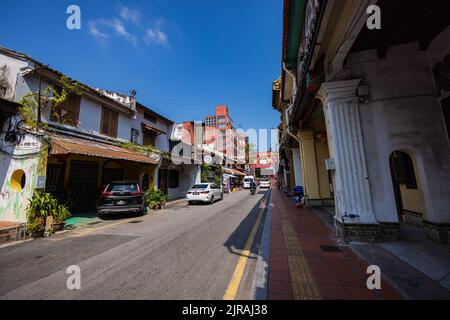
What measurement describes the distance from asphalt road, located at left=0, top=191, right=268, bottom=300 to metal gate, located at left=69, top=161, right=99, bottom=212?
4502 millimetres

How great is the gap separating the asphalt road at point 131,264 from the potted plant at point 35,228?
2.07 feet

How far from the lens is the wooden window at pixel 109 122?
11.9 metres

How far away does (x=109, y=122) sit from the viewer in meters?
12.3

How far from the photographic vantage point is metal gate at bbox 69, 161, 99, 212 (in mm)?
10023

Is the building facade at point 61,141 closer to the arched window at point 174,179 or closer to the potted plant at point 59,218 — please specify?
the potted plant at point 59,218

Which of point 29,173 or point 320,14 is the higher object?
point 320,14

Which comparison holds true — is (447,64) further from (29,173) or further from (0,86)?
(0,86)

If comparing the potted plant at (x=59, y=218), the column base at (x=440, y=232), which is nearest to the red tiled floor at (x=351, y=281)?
the column base at (x=440, y=232)

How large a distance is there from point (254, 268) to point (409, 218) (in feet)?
20.4

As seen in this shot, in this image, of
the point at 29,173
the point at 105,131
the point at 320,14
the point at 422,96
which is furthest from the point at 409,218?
the point at 105,131

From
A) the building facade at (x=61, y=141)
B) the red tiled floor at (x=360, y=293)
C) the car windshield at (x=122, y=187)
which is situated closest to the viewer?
the red tiled floor at (x=360, y=293)

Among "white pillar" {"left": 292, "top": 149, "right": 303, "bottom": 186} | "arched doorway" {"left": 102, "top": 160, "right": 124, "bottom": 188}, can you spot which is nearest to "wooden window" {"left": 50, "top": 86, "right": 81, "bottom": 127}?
"arched doorway" {"left": 102, "top": 160, "right": 124, "bottom": 188}

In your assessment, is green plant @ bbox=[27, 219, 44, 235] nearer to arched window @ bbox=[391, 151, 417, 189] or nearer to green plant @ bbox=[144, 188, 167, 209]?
green plant @ bbox=[144, 188, 167, 209]

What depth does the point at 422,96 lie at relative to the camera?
479cm
